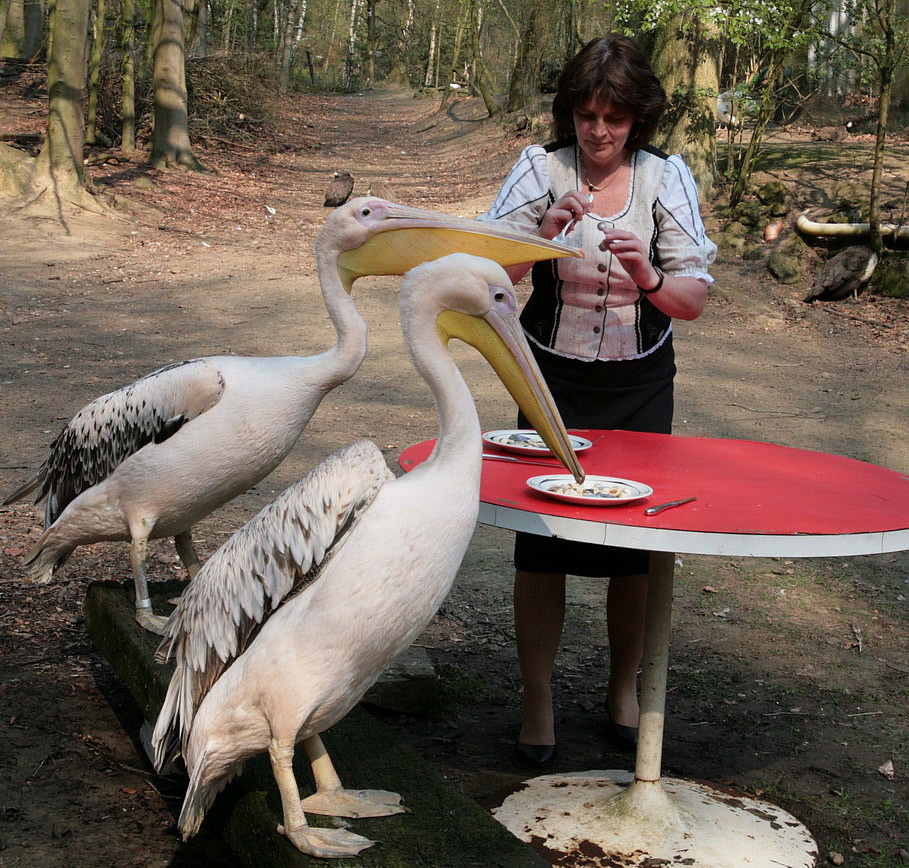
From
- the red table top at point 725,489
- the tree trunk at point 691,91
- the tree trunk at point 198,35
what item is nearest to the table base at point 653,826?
the red table top at point 725,489

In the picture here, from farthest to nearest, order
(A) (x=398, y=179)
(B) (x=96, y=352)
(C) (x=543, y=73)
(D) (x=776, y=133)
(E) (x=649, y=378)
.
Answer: (C) (x=543, y=73)
(A) (x=398, y=179)
(D) (x=776, y=133)
(B) (x=96, y=352)
(E) (x=649, y=378)

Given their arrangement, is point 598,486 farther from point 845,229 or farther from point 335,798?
point 845,229

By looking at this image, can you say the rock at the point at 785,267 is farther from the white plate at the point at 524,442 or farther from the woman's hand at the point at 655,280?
the white plate at the point at 524,442

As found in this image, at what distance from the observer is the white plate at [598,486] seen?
1.92 metres

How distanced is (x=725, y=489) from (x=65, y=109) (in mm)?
9767

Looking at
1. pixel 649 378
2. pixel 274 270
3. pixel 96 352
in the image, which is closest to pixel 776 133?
pixel 274 270

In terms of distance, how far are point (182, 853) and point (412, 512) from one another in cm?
111

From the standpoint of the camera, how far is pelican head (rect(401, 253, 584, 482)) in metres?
1.93

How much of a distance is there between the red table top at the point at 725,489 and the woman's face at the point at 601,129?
73 centimetres

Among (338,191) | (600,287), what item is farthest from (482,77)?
(600,287)

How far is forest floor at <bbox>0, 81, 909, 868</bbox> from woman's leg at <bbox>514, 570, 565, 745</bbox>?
0.71 feet

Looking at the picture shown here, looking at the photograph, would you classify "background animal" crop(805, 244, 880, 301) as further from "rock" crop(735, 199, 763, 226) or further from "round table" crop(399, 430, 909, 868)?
"round table" crop(399, 430, 909, 868)

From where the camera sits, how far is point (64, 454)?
299 centimetres

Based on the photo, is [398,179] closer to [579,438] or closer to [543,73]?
[543,73]
